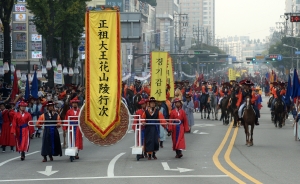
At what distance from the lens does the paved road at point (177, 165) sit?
54.0ft

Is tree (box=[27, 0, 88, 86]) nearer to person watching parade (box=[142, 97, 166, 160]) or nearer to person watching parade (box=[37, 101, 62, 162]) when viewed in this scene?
person watching parade (box=[37, 101, 62, 162])

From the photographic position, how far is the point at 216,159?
2048 centimetres

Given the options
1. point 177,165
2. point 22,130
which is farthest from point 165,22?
point 177,165

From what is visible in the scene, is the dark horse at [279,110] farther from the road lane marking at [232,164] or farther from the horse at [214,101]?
the horse at [214,101]

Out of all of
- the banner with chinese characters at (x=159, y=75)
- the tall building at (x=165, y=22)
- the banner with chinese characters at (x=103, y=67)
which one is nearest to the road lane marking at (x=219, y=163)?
the banner with chinese characters at (x=103, y=67)

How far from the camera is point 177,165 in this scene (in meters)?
19.2

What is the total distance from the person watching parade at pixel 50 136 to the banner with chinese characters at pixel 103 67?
1464 mm

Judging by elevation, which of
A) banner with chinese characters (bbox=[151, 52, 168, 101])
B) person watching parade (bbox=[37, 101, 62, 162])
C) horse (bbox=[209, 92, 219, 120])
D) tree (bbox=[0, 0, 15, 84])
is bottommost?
horse (bbox=[209, 92, 219, 120])

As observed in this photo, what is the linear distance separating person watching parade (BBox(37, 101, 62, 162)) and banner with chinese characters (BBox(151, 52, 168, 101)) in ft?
31.2

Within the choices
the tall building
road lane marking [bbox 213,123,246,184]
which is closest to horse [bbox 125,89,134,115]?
road lane marking [bbox 213,123,246,184]

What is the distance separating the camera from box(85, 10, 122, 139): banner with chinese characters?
19.8m

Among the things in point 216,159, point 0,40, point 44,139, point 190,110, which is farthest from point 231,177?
point 0,40

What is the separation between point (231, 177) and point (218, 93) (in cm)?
2698

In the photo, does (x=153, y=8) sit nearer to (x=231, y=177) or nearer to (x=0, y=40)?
(x=0, y=40)
